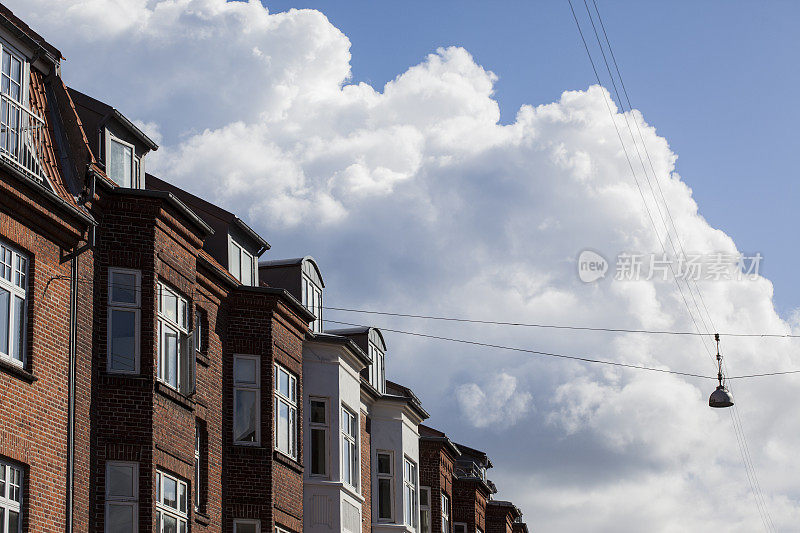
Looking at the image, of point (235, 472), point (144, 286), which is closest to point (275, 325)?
point (235, 472)

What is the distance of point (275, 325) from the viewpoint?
27.1m

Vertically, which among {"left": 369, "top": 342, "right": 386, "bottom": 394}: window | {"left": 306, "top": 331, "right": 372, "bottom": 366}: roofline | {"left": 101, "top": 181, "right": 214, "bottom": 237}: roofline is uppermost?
{"left": 369, "top": 342, "right": 386, "bottom": 394}: window

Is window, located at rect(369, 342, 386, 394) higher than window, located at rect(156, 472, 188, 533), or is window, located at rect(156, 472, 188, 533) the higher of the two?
window, located at rect(369, 342, 386, 394)

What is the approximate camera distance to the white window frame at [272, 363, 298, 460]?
26.8m

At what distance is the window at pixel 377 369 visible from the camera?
1428 inches

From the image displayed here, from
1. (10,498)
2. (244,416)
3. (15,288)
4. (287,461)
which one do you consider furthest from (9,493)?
(287,461)

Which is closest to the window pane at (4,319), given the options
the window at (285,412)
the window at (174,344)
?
the window at (174,344)

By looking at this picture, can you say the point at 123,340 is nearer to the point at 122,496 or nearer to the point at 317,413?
the point at 122,496

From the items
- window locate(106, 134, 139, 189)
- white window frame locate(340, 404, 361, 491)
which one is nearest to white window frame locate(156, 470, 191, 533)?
window locate(106, 134, 139, 189)

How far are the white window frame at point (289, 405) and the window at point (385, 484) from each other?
778cm

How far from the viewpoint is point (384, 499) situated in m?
35.2

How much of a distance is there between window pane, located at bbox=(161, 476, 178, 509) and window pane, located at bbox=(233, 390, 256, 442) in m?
3.91

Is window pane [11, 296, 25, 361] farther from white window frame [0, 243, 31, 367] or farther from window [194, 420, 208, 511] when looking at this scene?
window [194, 420, 208, 511]

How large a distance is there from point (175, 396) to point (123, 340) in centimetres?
143
